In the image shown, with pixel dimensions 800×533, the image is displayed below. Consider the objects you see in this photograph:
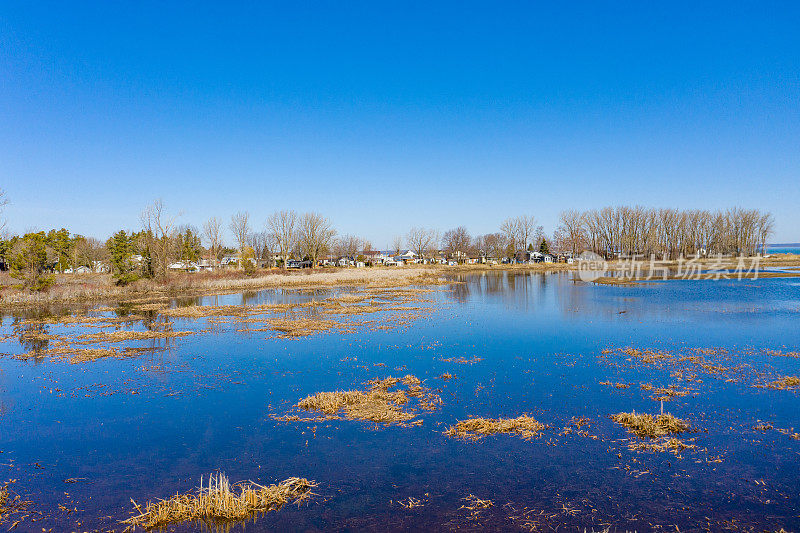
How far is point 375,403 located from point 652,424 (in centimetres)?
643

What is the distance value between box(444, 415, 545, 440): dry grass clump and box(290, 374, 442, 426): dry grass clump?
3.34ft

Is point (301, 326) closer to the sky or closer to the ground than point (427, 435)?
closer to the sky

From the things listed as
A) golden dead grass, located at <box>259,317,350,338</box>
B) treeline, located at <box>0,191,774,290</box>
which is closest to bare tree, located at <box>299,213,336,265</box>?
treeline, located at <box>0,191,774,290</box>

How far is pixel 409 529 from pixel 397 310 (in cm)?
2327

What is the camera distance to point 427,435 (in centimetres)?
931

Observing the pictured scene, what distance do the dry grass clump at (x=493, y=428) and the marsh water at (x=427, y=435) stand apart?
10.8 inches

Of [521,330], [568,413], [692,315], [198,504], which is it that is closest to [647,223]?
[692,315]

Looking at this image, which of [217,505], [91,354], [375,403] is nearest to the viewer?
[217,505]

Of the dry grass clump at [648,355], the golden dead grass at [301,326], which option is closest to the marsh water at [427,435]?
the dry grass clump at [648,355]

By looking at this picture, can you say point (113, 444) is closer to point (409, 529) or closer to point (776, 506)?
point (409, 529)

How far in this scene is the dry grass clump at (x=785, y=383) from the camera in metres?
11.8

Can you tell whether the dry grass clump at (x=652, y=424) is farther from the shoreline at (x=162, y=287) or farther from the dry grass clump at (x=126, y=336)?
the shoreline at (x=162, y=287)

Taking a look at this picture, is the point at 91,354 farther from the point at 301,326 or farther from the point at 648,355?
the point at 648,355

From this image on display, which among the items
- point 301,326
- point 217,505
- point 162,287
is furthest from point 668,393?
point 162,287
